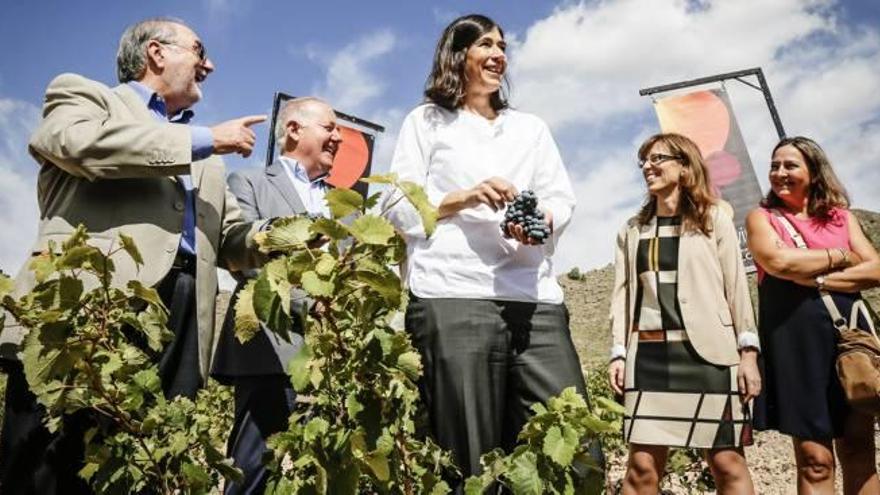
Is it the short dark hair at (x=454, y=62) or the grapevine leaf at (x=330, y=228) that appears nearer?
the grapevine leaf at (x=330, y=228)

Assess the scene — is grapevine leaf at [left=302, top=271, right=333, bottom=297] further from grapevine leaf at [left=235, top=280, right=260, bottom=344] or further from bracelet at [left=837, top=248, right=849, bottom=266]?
bracelet at [left=837, top=248, right=849, bottom=266]

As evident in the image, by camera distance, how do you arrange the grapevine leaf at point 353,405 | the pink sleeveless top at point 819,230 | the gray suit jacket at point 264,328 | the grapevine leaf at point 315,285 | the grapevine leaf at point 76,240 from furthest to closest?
the pink sleeveless top at point 819,230, the gray suit jacket at point 264,328, the grapevine leaf at point 76,240, the grapevine leaf at point 353,405, the grapevine leaf at point 315,285

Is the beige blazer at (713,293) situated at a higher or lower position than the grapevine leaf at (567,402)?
higher

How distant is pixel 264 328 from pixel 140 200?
2.24 feet

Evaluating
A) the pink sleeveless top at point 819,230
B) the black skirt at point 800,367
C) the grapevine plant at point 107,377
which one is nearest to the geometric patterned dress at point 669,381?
the black skirt at point 800,367

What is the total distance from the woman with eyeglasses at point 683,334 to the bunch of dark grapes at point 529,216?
1.03 metres

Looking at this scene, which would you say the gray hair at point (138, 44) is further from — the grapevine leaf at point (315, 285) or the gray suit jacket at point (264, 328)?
the grapevine leaf at point (315, 285)


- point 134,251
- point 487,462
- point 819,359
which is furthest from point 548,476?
point 819,359

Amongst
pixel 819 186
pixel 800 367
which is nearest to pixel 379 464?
pixel 800 367

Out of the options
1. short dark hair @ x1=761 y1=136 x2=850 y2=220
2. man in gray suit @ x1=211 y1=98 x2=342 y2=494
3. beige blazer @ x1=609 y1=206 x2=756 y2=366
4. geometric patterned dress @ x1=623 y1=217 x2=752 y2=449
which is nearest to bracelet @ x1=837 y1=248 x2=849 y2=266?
short dark hair @ x1=761 y1=136 x2=850 y2=220

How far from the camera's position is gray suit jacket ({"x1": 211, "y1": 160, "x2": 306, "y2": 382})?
2.53 metres

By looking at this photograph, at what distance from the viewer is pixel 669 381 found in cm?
265

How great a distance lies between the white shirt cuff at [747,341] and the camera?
102 inches

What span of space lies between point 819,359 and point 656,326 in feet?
2.11
